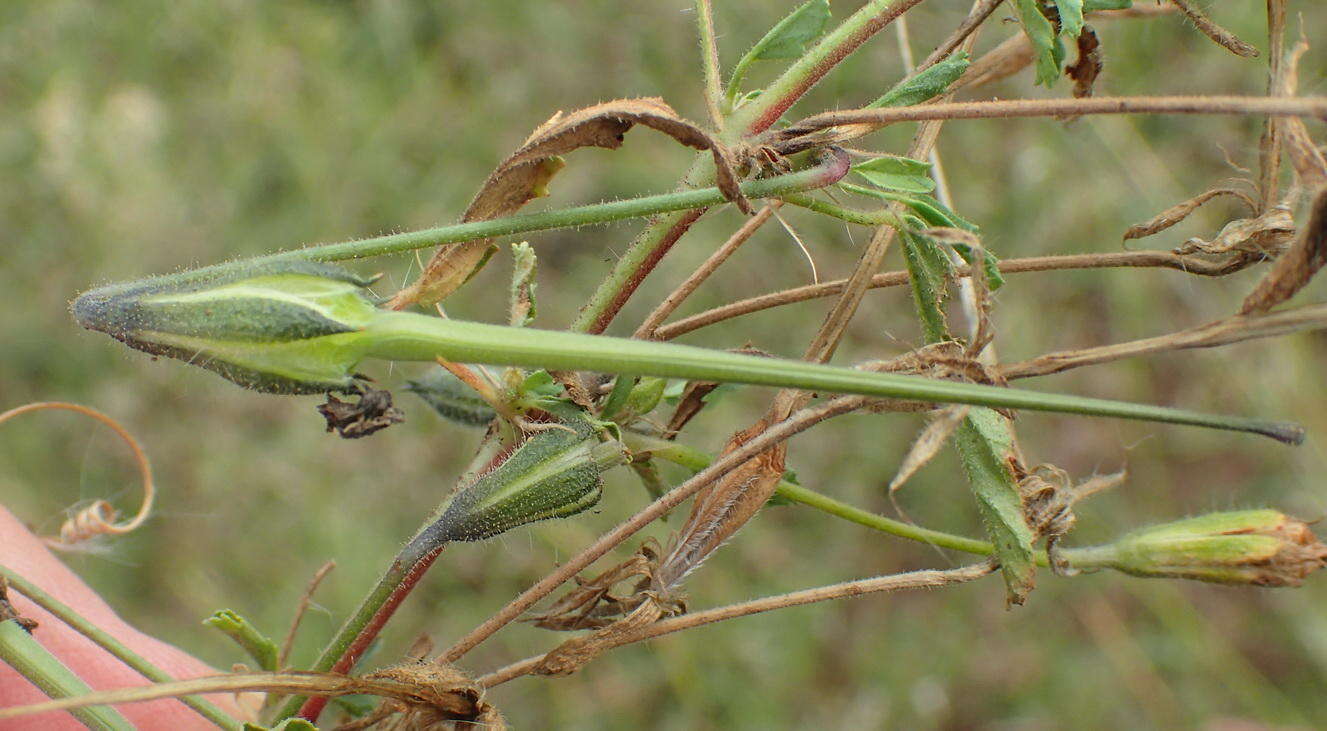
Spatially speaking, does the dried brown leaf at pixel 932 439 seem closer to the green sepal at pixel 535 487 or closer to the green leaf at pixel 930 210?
the green leaf at pixel 930 210

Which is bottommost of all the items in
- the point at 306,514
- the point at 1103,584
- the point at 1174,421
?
the point at 1103,584

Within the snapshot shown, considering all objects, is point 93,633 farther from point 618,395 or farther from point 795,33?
point 795,33

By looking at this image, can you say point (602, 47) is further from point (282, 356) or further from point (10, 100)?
point (282, 356)

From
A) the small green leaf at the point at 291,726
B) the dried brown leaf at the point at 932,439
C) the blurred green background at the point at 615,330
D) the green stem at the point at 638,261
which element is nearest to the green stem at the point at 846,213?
the green stem at the point at 638,261

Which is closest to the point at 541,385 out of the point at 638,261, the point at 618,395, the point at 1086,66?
the point at 618,395

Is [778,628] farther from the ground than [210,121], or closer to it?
closer to it

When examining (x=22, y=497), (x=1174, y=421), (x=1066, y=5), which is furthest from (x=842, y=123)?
(x=22, y=497)
